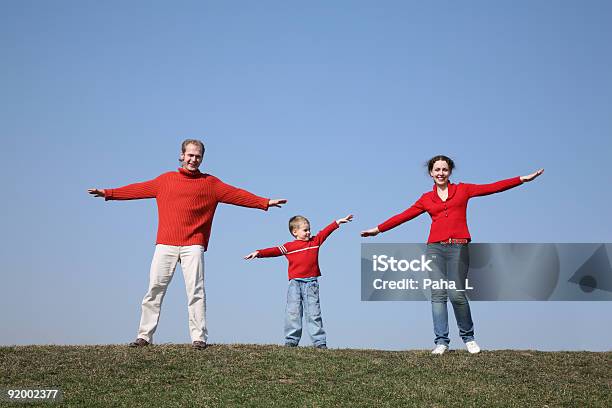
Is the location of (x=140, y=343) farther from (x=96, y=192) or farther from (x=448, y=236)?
(x=448, y=236)

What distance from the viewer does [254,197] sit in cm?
1218

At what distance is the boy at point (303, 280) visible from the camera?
12922 mm

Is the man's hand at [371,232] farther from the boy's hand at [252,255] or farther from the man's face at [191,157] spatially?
the man's face at [191,157]

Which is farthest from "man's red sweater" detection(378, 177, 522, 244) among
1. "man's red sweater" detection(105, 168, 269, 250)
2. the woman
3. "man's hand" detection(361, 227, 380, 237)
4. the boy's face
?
"man's red sweater" detection(105, 168, 269, 250)

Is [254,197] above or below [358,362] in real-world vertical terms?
above

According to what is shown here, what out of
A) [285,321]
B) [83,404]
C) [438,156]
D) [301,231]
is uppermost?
[438,156]

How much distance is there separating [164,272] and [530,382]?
5595 mm

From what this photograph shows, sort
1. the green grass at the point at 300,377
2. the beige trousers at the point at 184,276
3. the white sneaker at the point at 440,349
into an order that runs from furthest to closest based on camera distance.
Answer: the white sneaker at the point at 440,349, the beige trousers at the point at 184,276, the green grass at the point at 300,377

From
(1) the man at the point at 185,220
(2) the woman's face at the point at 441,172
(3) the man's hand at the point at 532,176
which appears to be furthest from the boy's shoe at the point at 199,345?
(3) the man's hand at the point at 532,176

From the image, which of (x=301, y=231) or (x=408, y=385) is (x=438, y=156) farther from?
(x=408, y=385)

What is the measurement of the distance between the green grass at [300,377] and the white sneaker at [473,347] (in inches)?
4.6

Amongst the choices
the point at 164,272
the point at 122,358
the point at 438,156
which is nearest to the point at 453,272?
the point at 438,156

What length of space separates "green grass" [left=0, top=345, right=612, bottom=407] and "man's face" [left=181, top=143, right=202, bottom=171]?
2.84m

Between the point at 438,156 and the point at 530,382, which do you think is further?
the point at 438,156
